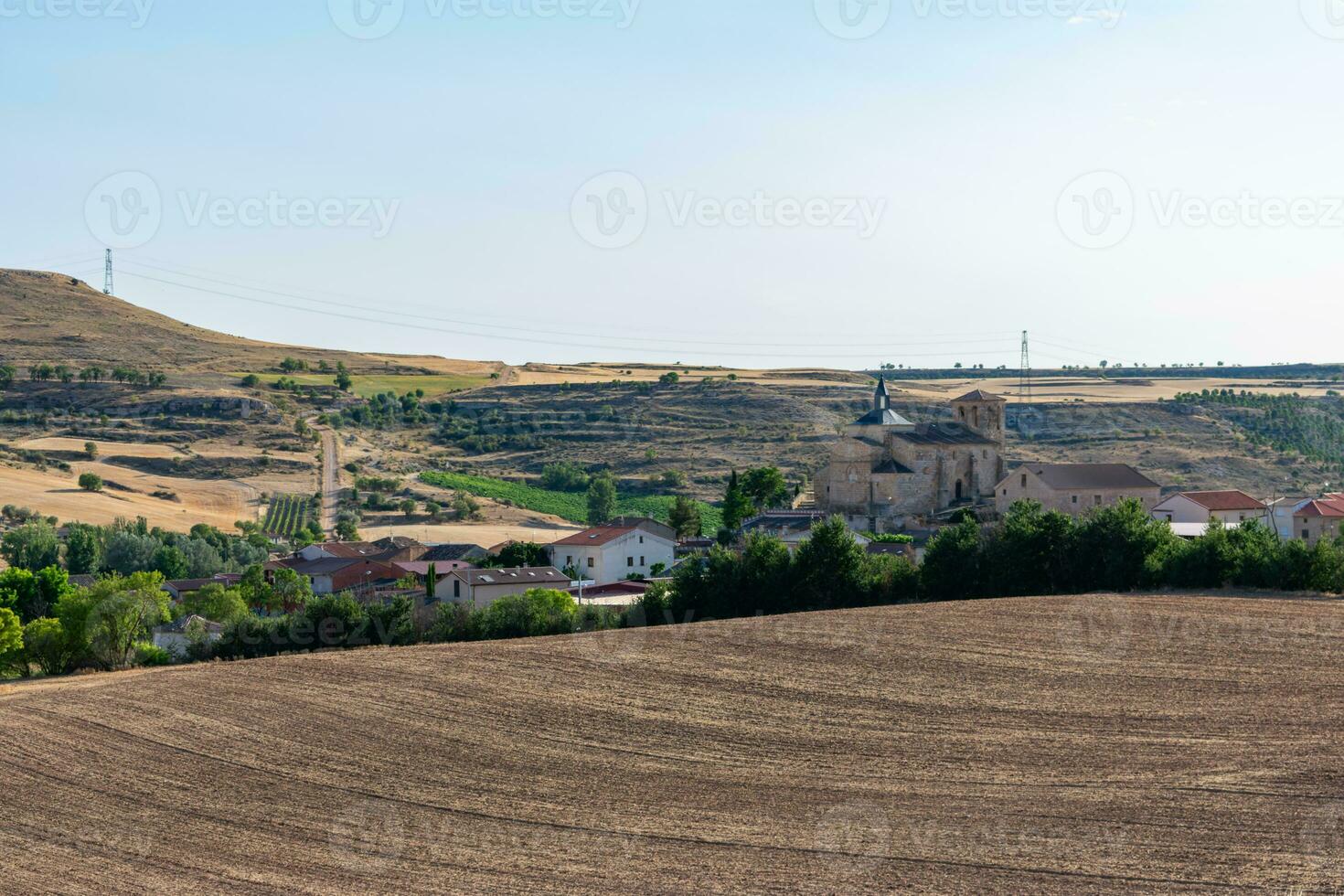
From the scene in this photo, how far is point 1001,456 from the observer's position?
3086 inches

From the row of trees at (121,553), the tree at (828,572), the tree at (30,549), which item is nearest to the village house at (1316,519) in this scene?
the tree at (828,572)

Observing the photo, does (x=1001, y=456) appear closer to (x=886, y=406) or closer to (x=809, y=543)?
(x=886, y=406)

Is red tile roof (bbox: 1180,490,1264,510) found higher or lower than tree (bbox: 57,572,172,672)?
higher

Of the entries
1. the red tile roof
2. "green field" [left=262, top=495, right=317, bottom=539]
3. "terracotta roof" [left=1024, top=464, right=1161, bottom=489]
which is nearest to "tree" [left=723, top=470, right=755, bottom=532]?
"terracotta roof" [left=1024, top=464, right=1161, bottom=489]

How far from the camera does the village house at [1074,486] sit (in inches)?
2736

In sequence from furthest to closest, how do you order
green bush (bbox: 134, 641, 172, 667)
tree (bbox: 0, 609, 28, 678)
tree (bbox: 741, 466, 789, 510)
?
1. tree (bbox: 741, 466, 789, 510)
2. green bush (bbox: 134, 641, 172, 667)
3. tree (bbox: 0, 609, 28, 678)

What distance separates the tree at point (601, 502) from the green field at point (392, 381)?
48997mm

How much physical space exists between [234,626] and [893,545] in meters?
30.4

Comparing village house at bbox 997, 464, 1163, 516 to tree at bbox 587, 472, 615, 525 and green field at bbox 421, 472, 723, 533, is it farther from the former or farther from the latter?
tree at bbox 587, 472, 615, 525

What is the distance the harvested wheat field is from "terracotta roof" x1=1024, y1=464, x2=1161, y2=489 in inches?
1298

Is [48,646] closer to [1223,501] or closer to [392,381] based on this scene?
[1223,501]

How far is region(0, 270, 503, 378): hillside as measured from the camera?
143500mm

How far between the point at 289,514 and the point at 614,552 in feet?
122

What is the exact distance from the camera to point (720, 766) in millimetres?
24047
